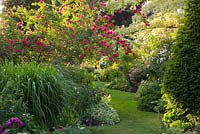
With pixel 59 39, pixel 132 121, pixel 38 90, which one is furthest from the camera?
pixel 59 39

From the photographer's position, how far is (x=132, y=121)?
30.9 ft

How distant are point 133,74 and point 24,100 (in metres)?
7.80

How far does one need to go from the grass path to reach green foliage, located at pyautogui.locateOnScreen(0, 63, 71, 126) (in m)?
1.06

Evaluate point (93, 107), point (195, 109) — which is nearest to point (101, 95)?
point (93, 107)

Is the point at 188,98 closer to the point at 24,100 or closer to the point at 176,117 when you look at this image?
the point at 176,117

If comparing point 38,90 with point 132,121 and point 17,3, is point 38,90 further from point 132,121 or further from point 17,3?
point 17,3

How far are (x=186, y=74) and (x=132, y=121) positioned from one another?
2.51 m

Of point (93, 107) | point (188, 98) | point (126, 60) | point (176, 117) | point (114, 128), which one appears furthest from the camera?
point (126, 60)

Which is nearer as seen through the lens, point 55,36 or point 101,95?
point 101,95

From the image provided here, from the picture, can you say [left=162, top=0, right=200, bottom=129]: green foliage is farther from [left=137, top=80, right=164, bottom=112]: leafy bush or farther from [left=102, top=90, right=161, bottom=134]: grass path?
[left=137, top=80, right=164, bottom=112]: leafy bush

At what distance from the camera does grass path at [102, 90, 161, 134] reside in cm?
823

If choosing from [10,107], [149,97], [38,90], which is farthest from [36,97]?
[149,97]

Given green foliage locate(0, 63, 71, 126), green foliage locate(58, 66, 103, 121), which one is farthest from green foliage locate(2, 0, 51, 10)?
green foliage locate(0, 63, 71, 126)

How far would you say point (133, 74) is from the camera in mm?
14789
